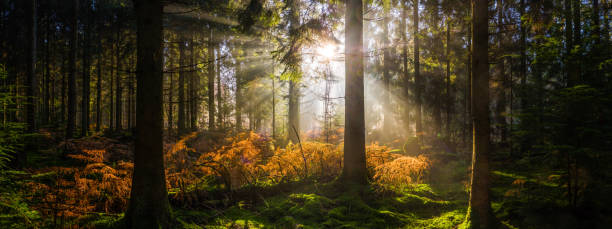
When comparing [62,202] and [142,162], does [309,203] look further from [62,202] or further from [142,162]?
[62,202]

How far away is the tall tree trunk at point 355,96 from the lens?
698cm

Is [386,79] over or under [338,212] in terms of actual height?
over

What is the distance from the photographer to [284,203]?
611cm

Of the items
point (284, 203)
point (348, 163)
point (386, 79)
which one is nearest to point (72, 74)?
point (284, 203)

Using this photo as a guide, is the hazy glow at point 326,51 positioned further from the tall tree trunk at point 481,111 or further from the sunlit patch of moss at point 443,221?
the sunlit patch of moss at point 443,221

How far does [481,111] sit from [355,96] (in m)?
3.15

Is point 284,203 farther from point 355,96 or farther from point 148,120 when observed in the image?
point 148,120

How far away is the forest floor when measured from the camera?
4203mm

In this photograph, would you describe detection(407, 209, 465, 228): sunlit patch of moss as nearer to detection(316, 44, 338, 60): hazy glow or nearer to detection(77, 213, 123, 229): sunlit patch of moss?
detection(316, 44, 338, 60): hazy glow

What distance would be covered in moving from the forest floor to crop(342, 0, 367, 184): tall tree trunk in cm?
54

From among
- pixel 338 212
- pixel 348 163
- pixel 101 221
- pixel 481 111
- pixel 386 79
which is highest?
pixel 386 79

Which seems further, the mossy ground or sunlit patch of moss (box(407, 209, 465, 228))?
the mossy ground

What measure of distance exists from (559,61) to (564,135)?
185 cm

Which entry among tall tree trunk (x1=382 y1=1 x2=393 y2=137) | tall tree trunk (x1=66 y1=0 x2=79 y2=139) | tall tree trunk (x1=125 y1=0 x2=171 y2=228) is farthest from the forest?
tall tree trunk (x1=382 y1=1 x2=393 y2=137)
